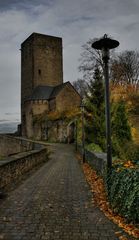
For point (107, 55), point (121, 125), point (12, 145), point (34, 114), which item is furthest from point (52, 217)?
point (34, 114)

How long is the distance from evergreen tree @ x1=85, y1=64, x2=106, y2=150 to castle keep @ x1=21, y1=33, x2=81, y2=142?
2326 centimetres

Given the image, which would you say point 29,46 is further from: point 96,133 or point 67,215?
point 67,215

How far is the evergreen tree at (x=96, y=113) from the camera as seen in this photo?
952 inches

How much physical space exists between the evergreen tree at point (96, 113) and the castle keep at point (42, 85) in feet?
76.3

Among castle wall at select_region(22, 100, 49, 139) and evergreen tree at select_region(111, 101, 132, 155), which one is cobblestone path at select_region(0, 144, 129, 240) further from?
castle wall at select_region(22, 100, 49, 139)

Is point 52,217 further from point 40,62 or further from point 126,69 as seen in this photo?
point 40,62

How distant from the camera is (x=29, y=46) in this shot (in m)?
60.8

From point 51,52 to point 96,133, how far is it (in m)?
40.2

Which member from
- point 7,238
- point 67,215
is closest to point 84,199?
point 67,215

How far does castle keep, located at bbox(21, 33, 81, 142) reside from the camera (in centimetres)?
5189

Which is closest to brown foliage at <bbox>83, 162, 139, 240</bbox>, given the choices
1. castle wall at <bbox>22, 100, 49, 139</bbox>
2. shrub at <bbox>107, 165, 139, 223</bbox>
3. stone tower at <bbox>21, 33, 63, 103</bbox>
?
shrub at <bbox>107, 165, 139, 223</bbox>

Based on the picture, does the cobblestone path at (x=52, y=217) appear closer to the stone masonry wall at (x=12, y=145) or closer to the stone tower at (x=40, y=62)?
the stone masonry wall at (x=12, y=145)

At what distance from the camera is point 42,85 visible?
59.1m

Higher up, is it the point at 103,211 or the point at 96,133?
the point at 96,133
